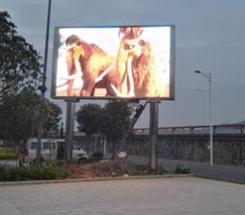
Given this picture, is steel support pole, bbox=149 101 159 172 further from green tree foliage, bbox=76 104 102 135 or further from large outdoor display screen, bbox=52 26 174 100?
green tree foliage, bbox=76 104 102 135

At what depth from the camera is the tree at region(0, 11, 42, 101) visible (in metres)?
21.8

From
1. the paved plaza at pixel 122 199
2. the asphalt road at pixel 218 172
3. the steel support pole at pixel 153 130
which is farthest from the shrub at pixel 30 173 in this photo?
the asphalt road at pixel 218 172

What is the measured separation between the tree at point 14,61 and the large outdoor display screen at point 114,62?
5767 mm

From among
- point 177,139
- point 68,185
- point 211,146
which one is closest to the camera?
point 68,185

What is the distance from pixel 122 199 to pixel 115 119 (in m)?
43.2

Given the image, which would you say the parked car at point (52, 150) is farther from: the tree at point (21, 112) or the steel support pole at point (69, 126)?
the tree at point (21, 112)

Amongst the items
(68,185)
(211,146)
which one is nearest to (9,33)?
(68,185)

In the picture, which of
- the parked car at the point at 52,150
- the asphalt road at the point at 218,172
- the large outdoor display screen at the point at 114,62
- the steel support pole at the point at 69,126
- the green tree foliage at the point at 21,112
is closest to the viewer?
the green tree foliage at the point at 21,112

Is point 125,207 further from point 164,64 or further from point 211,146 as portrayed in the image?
point 211,146

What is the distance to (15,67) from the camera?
22.3 m

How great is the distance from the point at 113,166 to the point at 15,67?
21.9 feet

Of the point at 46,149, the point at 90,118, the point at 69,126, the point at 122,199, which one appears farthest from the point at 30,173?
the point at 90,118

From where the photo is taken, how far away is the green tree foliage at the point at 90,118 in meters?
62.5

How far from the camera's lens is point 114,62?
28.8m
